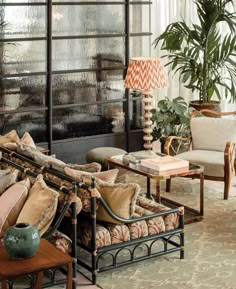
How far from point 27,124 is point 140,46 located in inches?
70.3

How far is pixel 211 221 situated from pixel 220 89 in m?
3.55

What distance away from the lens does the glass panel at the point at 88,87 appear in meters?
7.81

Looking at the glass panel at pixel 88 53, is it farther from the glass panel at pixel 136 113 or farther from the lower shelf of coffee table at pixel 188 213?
the lower shelf of coffee table at pixel 188 213

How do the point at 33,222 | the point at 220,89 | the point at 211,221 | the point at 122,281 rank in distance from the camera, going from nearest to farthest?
the point at 33,222 → the point at 122,281 → the point at 211,221 → the point at 220,89

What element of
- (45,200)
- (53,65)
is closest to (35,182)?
(45,200)

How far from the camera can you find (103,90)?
26.8ft

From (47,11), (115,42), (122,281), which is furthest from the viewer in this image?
(115,42)

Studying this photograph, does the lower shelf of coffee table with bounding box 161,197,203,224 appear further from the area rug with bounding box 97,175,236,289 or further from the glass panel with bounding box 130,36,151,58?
the glass panel with bounding box 130,36,151,58

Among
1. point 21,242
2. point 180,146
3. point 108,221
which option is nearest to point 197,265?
point 108,221

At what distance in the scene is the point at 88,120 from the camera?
8094mm

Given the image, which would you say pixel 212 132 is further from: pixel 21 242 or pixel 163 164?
pixel 21 242

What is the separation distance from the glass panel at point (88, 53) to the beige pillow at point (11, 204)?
327 centimetres

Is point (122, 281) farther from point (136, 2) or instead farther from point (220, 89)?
point (220, 89)

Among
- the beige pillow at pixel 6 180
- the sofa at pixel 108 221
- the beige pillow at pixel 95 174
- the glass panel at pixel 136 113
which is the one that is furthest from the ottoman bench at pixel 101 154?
the beige pillow at pixel 6 180
